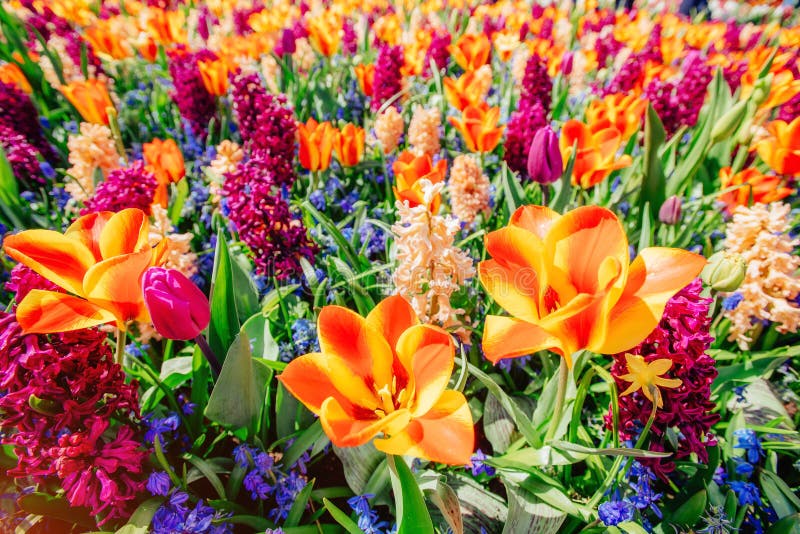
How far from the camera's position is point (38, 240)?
0.93 m

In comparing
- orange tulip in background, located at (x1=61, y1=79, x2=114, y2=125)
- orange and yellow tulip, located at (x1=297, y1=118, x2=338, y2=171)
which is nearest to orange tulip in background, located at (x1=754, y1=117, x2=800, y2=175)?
orange and yellow tulip, located at (x1=297, y1=118, x2=338, y2=171)

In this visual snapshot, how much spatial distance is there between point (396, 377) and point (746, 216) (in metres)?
1.31

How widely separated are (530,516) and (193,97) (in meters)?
2.69

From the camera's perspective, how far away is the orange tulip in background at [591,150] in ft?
6.07

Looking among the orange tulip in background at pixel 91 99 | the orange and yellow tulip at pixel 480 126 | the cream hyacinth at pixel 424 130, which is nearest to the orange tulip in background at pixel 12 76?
the orange tulip in background at pixel 91 99

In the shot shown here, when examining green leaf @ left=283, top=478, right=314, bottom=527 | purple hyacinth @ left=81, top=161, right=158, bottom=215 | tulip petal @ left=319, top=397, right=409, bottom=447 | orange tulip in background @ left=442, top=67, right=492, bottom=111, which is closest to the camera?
tulip petal @ left=319, top=397, right=409, bottom=447

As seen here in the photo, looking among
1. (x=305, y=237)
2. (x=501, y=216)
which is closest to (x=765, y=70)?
(x=501, y=216)

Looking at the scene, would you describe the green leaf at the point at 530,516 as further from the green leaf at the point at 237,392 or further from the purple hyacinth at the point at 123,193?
the purple hyacinth at the point at 123,193

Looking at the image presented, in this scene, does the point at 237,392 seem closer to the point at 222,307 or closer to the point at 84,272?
the point at 222,307

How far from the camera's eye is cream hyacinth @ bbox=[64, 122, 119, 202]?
80.6 inches

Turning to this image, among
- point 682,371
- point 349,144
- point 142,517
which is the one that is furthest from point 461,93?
point 142,517

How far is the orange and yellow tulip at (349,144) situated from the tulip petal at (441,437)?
166 cm

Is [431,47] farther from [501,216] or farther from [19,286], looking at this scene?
[19,286]

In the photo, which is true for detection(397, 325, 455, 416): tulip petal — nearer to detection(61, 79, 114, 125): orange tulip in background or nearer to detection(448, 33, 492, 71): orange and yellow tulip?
detection(61, 79, 114, 125): orange tulip in background
